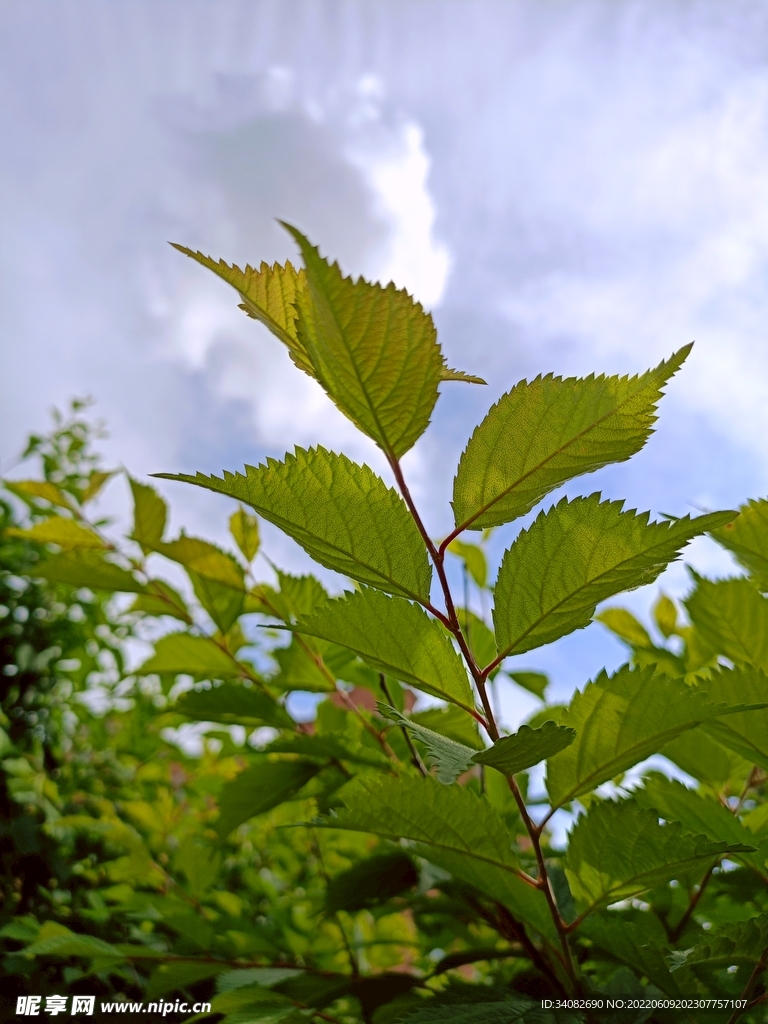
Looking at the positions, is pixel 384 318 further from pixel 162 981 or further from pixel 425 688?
pixel 162 981

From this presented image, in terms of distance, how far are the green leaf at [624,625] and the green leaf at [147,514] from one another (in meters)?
0.73

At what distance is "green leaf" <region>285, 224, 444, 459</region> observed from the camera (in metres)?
0.45

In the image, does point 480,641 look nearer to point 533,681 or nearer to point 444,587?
point 533,681

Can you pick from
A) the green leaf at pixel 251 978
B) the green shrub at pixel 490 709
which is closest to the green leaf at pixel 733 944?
the green shrub at pixel 490 709

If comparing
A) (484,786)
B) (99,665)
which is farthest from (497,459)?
(99,665)

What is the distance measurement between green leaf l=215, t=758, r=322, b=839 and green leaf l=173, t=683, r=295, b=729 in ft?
0.18

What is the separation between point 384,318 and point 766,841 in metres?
0.61

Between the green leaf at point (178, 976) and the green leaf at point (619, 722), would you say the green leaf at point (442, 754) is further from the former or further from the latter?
the green leaf at point (178, 976)

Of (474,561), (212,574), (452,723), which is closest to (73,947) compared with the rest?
(212,574)

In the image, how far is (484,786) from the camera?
94 cm

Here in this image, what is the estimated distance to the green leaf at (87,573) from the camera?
980 mm

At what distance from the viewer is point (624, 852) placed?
0.54 m

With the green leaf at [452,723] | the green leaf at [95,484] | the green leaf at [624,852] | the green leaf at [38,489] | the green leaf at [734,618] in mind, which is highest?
the green leaf at [95,484]

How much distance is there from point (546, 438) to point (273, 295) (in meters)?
0.23
